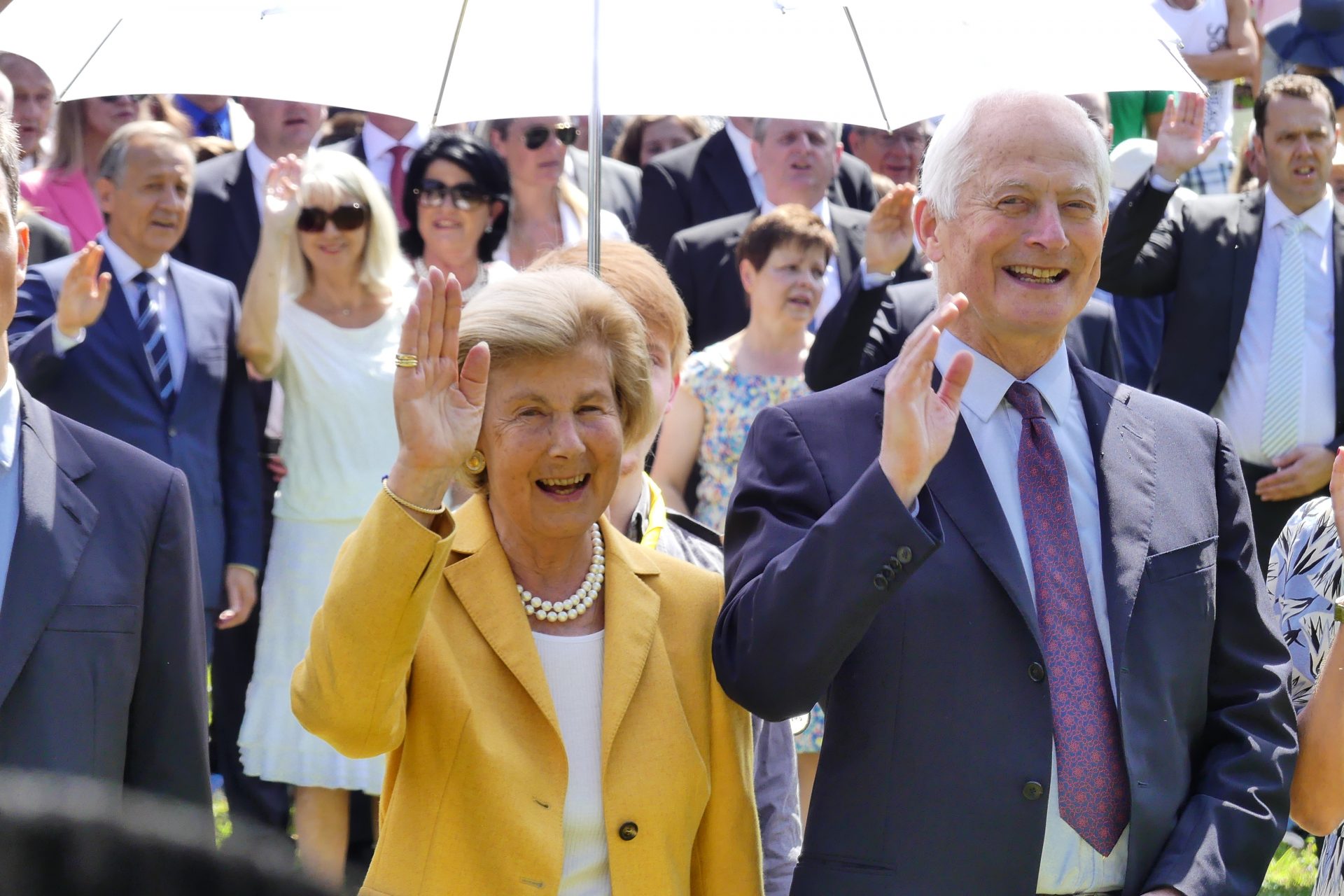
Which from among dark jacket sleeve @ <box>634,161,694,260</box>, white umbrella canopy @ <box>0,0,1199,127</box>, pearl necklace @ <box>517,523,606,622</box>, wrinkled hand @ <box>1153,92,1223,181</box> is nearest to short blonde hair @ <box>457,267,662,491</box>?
pearl necklace @ <box>517,523,606,622</box>

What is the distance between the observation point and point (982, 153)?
8.75 ft

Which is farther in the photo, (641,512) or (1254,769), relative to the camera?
(641,512)

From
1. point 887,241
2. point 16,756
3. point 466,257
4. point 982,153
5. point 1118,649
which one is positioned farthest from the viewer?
point 466,257

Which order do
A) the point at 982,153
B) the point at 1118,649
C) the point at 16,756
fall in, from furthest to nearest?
1. the point at 982,153
2. the point at 1118,649
3. the point at 16,756

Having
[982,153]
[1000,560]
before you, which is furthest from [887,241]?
[1000,560]

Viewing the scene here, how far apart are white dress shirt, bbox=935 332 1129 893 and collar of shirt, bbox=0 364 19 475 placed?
4.66 ft

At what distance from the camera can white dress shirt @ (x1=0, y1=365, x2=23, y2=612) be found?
7.91ft

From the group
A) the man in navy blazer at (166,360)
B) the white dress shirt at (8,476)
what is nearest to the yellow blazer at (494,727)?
the white dress shirt at (8,476)

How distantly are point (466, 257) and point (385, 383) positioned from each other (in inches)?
25.4

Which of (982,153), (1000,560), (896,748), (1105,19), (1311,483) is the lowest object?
(1311,483)

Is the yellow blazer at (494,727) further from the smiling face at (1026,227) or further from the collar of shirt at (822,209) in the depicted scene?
the collar of shirt at (822,209)

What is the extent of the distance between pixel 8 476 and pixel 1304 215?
554 centimetres

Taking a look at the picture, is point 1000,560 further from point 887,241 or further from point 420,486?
point 887,241

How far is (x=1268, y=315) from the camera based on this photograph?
6.50 metres
